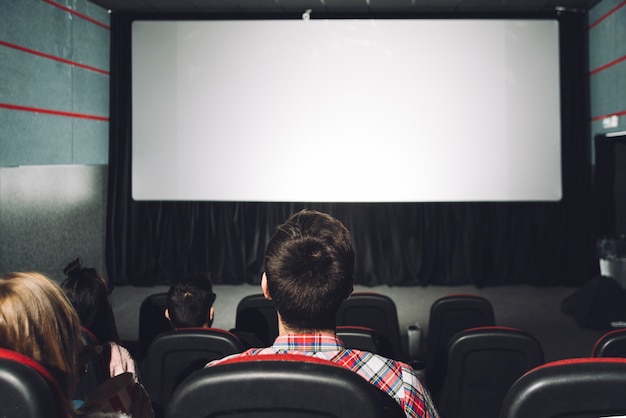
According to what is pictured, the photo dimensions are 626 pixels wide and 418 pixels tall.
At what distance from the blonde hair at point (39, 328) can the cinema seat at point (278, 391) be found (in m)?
0.35

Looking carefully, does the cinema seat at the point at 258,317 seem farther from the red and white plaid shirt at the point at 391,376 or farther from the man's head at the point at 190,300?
the red and white plaid shirt at the point at 391,376

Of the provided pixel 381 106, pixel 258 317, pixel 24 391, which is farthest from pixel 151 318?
pixel 381 106

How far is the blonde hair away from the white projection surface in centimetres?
555

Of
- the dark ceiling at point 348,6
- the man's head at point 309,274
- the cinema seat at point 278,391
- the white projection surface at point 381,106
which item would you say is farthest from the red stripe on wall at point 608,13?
the cinema seat at point 278,391

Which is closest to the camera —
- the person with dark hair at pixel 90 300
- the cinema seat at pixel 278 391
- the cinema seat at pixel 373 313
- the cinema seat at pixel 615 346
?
the cinema seat at pixel 278 391

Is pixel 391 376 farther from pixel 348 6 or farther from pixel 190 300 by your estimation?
pixel 348 6

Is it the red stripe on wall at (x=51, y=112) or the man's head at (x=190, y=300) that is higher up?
the red stripe on wall at (x=51, y=112)

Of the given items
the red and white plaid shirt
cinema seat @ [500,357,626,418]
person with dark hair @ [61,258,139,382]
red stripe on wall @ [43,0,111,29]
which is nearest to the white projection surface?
red stripe on wall @ [43,0,111,29]

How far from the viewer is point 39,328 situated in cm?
110

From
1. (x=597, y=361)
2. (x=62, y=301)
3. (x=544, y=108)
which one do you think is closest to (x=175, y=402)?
(x=62, y=301)

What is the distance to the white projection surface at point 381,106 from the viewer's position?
6.50 m

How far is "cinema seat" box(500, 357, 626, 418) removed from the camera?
913 millimetres

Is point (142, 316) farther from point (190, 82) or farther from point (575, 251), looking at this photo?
point (575, 251)

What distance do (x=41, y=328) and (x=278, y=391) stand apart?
21.7 inches
